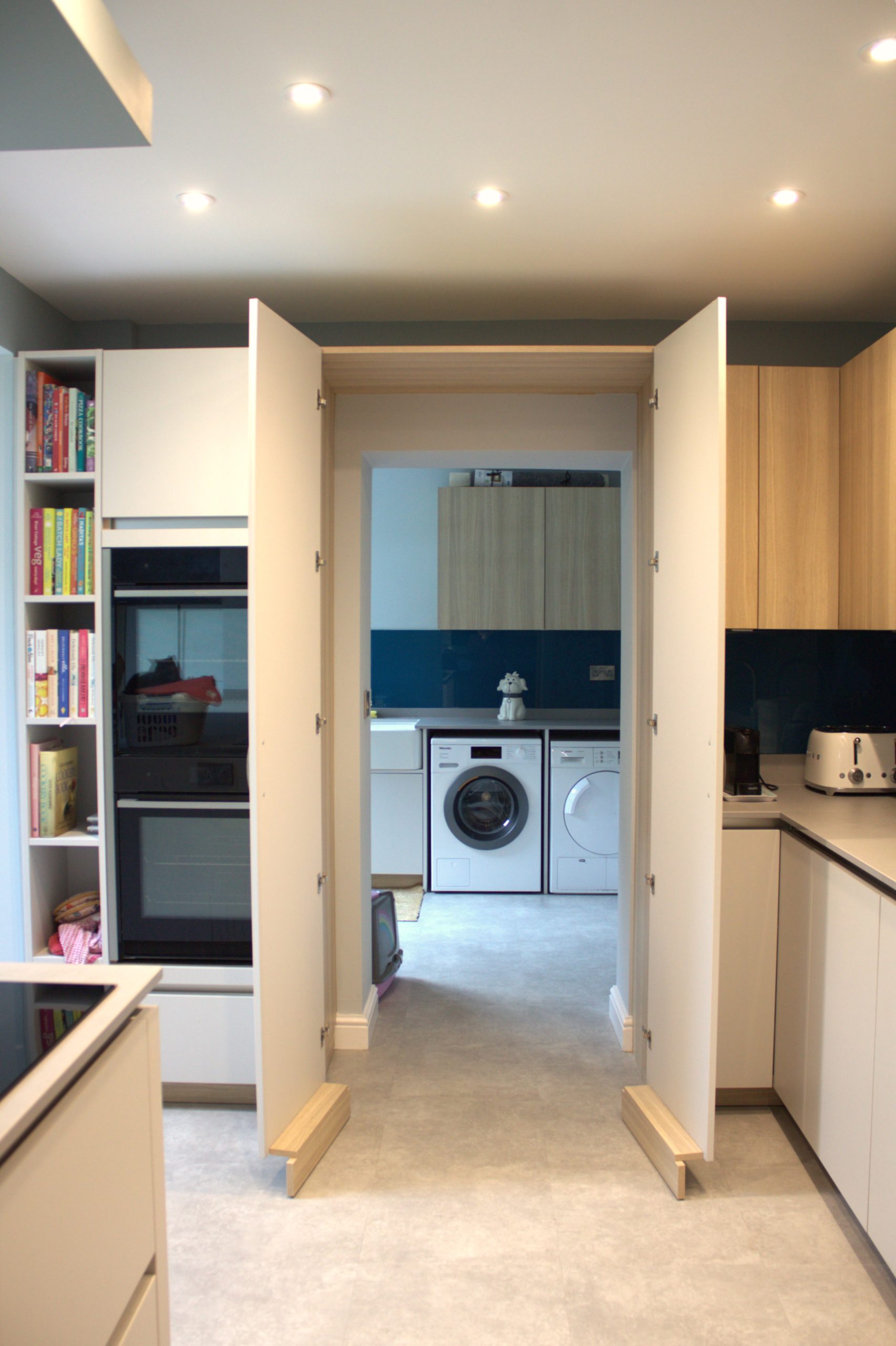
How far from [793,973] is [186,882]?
5.95ft

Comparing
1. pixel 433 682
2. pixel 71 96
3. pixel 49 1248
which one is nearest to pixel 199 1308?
pixel 49 1248

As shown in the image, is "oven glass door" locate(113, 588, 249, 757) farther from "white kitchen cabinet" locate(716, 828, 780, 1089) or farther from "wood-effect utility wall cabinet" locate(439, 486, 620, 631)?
"wood-effect utility wall cabinet" locate(439, 486, 620, 631)

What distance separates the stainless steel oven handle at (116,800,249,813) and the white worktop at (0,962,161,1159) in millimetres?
1301

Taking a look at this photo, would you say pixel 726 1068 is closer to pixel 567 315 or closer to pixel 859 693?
pixel 859 693

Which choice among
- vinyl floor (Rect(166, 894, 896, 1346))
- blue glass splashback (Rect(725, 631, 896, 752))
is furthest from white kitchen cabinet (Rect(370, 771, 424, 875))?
blue glass splashback (Rect(725, 631, 896, 752))

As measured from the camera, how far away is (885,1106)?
194 cm

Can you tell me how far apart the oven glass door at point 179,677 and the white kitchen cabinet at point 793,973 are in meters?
1.64

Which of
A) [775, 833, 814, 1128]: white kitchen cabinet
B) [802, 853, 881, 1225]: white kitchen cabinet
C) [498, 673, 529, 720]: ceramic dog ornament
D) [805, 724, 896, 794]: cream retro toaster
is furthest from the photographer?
[498, 673, 529, 720]: ceramic dog ornament

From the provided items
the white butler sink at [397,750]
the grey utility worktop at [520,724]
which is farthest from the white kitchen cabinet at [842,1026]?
the white butler sink at [397,750]

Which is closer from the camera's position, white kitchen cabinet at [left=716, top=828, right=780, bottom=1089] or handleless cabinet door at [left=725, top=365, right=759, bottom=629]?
white kitchen cabinet at [left=716, top=828, right=780, bottom=1089]

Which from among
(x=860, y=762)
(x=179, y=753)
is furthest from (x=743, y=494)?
(x=179, y=753)

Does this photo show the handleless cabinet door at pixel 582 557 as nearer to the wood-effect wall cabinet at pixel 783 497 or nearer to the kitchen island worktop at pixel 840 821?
the kitchen island worktop at pixel 840 821

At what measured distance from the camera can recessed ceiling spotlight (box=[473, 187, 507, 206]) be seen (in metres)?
2.24

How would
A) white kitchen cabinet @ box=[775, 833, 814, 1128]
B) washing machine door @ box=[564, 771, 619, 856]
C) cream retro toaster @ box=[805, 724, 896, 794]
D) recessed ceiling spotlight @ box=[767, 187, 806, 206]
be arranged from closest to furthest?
recessed ceiling spotlight @ box=[767, 187, 806, 206] < white kitchen cabinet @ box=[775, 833, 814, 1128] < cream retro toaster @ box=[805, 724, 896, 794] < washing machine door @ box=[564, 771, 619, 856]
